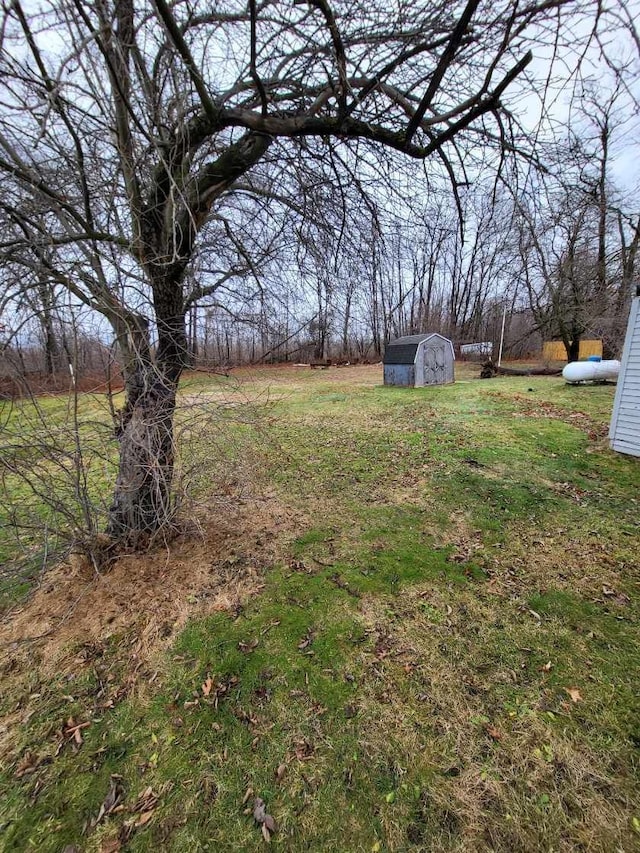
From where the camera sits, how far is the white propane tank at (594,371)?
35.4ft

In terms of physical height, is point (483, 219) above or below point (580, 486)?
above

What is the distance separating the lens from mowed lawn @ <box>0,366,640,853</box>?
1.41 meters

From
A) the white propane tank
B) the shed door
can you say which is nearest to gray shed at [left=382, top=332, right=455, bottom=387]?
the shed door

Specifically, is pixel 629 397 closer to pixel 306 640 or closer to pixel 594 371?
pixel 306 640

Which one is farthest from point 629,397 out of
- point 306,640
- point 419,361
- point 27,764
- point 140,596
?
point 419,361

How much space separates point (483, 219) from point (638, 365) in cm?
377

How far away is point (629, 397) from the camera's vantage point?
16.5ft

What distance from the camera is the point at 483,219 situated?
289cm

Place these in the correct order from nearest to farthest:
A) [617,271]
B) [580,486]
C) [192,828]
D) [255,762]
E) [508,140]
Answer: [192,828], [255,762], [508,140], [580,486], [617,271]

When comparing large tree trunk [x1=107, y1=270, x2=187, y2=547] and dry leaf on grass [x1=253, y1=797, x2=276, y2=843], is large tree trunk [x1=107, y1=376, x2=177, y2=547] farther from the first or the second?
dry leaf on grass [x1=253, y1=797, x2=276, y2=843]

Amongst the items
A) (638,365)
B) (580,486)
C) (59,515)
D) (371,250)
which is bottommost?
(580,486)

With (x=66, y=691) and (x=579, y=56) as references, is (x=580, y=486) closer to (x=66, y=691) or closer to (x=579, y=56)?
(x=579, y=56)

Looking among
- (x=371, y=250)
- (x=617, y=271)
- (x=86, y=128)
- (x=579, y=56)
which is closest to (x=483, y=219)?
(x=371, y=250)

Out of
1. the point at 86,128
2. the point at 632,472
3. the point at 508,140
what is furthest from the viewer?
the point at 632,472
